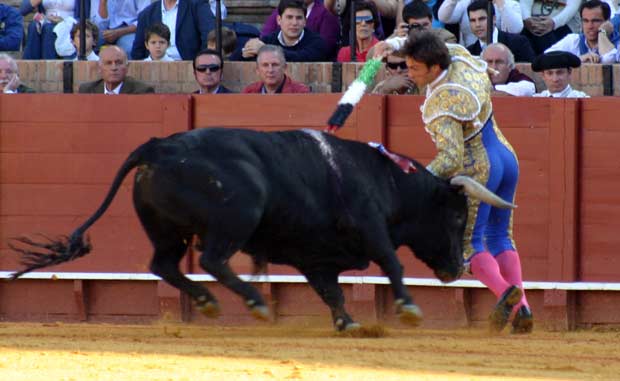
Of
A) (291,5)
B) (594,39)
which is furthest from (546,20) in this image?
(291,5)

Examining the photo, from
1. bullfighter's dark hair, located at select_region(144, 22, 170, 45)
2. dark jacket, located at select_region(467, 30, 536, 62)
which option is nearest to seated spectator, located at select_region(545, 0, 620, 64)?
dark jacket, located at select_region(467, 30, 536, 62)

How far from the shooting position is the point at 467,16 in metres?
9.52

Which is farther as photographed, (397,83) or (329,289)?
(397,83)

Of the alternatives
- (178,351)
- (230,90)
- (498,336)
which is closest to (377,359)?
(178,351)

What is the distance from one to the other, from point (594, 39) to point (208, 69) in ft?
7.99

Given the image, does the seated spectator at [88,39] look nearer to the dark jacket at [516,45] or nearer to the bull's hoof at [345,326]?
the dark jacket at [516,45]

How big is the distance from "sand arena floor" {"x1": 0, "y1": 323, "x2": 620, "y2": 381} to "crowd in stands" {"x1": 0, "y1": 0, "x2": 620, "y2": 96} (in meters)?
1.98

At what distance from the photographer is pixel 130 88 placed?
29.9 ft

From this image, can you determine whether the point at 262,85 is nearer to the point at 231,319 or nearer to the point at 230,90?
the point at 230,90

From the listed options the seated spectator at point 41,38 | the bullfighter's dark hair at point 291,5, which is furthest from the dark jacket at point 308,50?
the seated spectator at point 41,38

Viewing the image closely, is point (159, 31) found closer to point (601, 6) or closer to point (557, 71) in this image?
point (557, 71)

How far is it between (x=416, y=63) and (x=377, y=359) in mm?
1529

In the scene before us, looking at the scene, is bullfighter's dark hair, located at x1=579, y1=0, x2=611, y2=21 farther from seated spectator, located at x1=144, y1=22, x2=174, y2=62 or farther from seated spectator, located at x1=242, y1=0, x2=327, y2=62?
seated spectator, located at x1=144, y1=22, x2=174, y2=62

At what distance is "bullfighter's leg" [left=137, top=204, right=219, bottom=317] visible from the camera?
6262 millimetres
